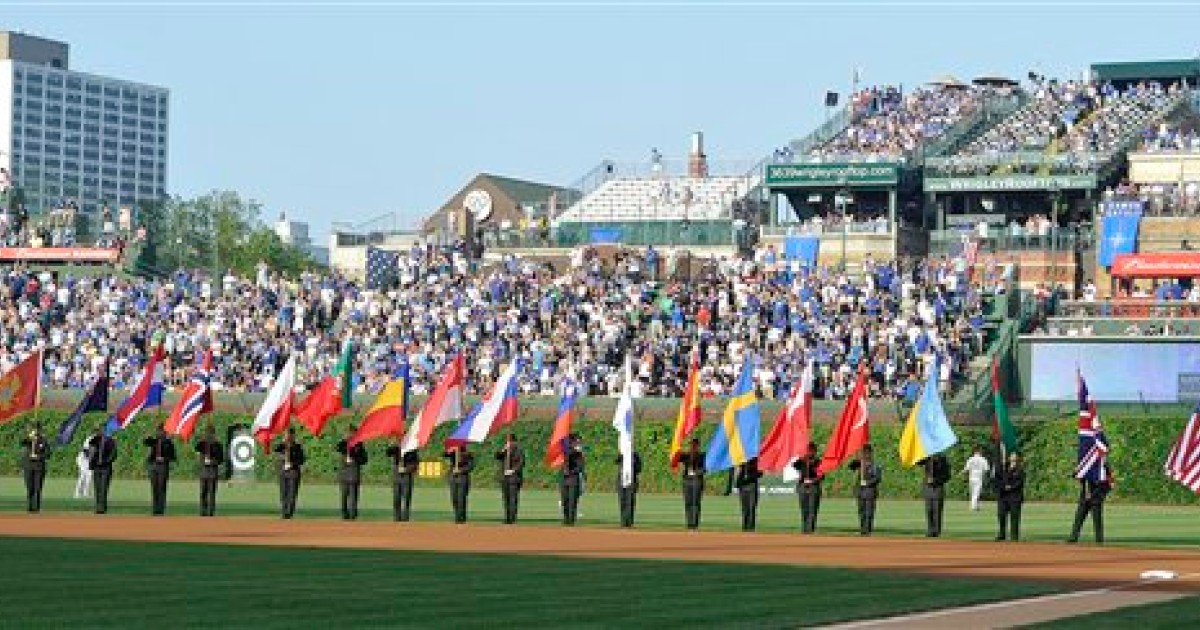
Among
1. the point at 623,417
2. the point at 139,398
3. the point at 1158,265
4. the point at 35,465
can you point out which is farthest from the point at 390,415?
the point at 1158,265

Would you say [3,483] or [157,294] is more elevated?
[157,294]

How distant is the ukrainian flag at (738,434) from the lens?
156 ft

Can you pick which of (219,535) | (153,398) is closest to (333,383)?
(153,398)

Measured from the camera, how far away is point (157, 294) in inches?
3337

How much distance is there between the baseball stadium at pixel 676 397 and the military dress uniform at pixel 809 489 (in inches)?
2.4

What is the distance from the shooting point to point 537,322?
78.3 m

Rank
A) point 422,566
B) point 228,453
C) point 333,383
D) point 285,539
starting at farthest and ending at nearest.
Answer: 1. point 228,453
2. point 333,383
3. point 285,539
4. point 422,566

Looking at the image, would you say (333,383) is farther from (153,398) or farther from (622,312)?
(622,312)

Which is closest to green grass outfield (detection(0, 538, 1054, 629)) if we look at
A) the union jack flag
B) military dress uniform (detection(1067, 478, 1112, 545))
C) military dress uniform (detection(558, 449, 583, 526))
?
military dress uniform (detection(1067, 478, 1112, 545))

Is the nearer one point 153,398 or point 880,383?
point 153,398

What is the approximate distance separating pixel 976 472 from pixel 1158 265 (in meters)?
21.0

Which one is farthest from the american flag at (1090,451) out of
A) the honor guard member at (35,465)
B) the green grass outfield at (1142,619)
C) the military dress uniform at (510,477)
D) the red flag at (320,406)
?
the honor guard member at (35,465)

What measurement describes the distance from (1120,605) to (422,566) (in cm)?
893

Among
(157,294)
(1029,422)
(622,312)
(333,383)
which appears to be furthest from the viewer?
(157,294)
